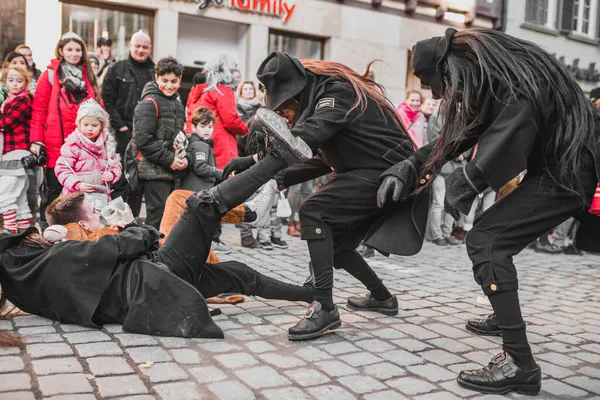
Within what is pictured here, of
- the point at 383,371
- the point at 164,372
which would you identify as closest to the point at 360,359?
the point at 383,371

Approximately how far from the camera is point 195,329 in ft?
11.9

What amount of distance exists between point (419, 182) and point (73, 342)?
2125mm

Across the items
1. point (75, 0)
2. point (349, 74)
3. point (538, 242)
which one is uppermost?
point (75, 0)

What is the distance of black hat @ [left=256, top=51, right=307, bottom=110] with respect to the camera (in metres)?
3.67

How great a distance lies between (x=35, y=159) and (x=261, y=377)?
4.24 meters

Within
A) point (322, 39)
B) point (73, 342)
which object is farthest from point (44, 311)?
point (322, 39)

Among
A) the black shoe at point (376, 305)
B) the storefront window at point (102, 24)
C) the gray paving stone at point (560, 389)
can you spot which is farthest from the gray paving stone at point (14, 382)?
the storefront window at point (102, 24)

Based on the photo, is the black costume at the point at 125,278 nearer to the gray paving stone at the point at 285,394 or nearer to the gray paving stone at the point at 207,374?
the gray paving stone at the point at 207,374

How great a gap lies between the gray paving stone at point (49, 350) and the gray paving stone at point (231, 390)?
89 cm

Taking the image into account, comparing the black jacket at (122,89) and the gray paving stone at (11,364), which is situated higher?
the black jacket at (122,89)

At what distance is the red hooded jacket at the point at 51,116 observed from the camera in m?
6.41

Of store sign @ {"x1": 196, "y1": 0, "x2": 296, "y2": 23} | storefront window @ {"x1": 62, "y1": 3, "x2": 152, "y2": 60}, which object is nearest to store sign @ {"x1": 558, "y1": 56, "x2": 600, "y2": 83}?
store sign @ {"x1": 196, "y1": 0, "x2": 296, "y2": 23}

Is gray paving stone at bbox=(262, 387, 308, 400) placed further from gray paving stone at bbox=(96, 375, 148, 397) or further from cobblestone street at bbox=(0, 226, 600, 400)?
gray paving stone at bbox=(96, 375, 148, 397)

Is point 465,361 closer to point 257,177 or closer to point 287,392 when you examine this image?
point 287,392
